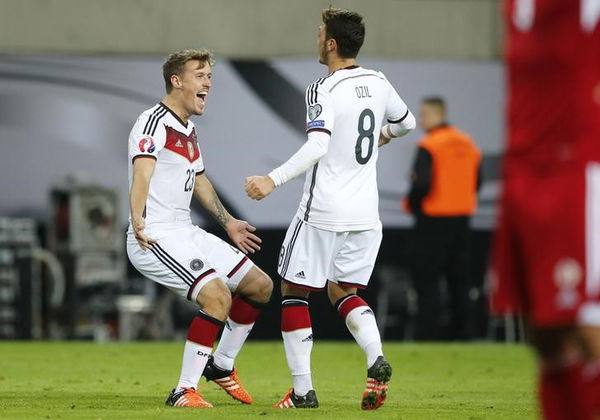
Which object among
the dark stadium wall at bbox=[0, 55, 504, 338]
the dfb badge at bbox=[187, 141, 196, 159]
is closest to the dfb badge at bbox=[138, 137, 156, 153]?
the dfb badge at bbox=[187, 141, 196, 159]

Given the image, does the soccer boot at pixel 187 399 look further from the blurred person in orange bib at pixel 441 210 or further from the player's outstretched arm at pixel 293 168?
the blurred person in orange bib at pixel 441 210

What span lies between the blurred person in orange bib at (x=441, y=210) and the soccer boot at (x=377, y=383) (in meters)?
6.29

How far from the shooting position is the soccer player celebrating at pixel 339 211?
694 centimetres

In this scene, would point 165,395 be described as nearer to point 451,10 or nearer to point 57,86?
point 57,86

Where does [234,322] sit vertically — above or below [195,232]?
below

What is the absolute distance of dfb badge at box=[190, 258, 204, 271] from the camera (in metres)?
7.05

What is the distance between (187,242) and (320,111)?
41.2 inches

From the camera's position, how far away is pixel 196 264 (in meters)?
7.06

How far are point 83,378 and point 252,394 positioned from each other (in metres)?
1.67

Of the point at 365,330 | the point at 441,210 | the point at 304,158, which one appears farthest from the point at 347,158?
the point at 441,210

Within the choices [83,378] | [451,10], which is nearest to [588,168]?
[83,378]

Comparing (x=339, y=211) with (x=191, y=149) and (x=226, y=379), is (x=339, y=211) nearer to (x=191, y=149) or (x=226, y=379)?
(x=191, y=149)

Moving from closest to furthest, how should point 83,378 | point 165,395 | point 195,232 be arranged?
point 195,232
point 165,395
point 83,378

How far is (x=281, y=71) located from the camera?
1589 centimetres
